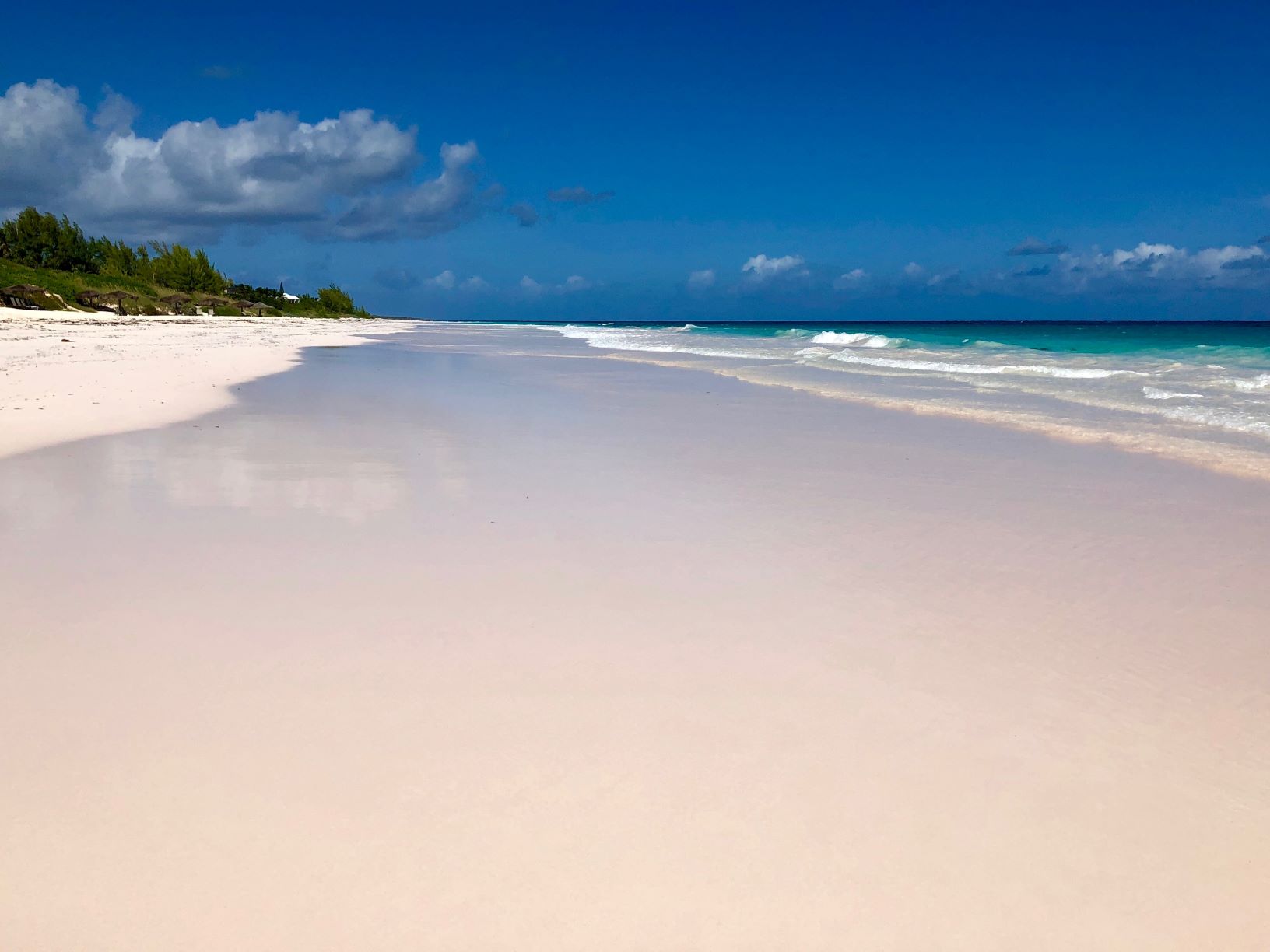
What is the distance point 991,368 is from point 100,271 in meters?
64.1

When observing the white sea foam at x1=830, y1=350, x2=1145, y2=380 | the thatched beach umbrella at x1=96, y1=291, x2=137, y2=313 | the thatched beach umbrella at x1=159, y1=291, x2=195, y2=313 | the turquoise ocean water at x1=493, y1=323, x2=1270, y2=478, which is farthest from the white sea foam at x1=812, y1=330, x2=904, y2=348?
the thatched beach umbrella at x1=159, y1=291, x2=195, y2=313

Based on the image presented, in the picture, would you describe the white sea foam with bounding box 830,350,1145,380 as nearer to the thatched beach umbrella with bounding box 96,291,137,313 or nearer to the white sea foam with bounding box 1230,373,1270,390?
Answer: the white sea foam with bounding box 1230,373,1270,390

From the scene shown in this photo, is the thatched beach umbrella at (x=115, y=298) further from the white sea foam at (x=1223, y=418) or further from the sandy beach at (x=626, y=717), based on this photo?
the white sea foam at (x=1223, y=418)

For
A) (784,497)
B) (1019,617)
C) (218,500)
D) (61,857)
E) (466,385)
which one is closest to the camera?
(61,857)

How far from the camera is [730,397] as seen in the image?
40.5ft

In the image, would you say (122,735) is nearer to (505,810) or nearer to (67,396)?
(505,810)

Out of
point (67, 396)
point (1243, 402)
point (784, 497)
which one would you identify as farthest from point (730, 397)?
point (67, 396)

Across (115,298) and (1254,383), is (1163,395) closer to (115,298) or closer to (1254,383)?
(1254,383)

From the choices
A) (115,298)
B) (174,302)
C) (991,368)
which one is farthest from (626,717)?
(174,302)

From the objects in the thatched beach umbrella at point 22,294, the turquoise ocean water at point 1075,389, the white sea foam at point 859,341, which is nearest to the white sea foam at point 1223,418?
the turquoise ocean water at point 1075,389

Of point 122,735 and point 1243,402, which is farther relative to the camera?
point 1243,402

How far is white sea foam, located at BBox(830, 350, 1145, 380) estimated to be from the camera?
1817 cm

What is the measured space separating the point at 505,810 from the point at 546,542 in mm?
2399

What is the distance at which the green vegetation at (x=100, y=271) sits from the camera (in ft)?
151
